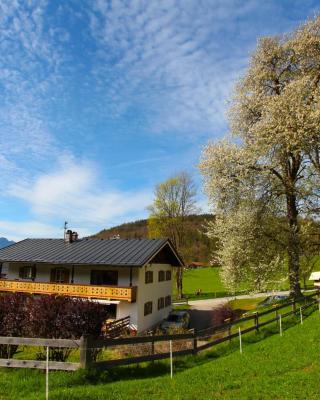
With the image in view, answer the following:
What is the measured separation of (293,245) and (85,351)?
1740 cm

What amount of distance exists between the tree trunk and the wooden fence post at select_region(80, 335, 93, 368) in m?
17.0

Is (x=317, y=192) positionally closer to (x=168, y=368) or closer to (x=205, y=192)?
(x=205, y=192)

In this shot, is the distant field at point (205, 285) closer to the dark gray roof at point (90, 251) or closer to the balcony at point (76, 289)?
the dark gray roof at point (90, 251)

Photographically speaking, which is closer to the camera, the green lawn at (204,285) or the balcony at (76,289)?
the balcony at (76,289)

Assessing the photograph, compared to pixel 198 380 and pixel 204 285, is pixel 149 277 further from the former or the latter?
pixel 204 285

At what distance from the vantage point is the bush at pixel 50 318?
14117 mm

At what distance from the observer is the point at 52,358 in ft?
43.1

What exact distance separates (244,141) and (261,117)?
6.72 feet

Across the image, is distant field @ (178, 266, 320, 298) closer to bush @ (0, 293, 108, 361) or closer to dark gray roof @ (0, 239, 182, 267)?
dark gray roof @ (0, 239, 182, 267)

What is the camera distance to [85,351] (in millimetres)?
10828

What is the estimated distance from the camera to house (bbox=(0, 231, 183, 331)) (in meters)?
31.7

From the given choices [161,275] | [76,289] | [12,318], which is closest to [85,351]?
[12,318]

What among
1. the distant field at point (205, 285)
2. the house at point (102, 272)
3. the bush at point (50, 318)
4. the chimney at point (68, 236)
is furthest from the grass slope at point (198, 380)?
the distant field at point (205, 285)

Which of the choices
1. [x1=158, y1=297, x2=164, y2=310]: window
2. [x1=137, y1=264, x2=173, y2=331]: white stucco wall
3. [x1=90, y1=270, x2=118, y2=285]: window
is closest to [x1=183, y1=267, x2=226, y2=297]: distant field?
[x1=137, y1=264, x2=173, y2=331]: white stucco wall
